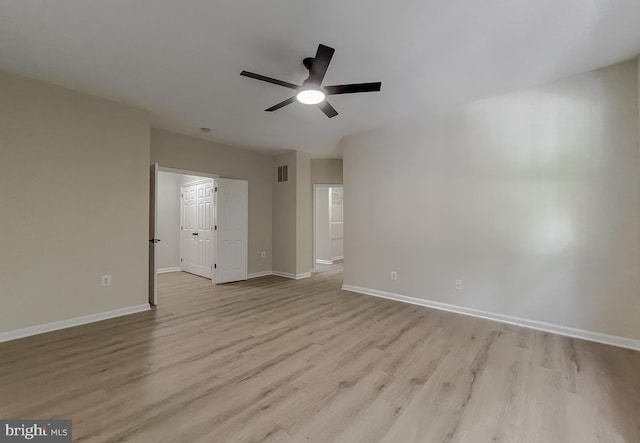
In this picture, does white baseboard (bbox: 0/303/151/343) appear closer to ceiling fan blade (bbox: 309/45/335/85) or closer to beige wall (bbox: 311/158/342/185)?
ceiling fan blade (bbox: 309/45/335/85)

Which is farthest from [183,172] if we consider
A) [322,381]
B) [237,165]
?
[322,381]

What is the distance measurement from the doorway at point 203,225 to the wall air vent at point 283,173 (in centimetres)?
80

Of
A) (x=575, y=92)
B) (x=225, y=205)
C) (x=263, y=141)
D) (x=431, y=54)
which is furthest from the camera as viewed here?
(x=225, y=205)

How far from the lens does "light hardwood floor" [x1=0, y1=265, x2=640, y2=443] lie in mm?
1531

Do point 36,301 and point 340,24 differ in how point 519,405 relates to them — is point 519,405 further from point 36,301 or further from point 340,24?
point 36,301

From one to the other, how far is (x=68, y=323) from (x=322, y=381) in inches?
122

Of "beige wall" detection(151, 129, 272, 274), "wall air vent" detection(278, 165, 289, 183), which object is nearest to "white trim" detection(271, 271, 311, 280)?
"beige wall" detection(151, 129, 272, 274)

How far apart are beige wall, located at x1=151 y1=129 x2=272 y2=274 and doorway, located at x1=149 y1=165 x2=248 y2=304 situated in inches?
6.4

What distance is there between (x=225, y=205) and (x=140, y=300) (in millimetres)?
2313

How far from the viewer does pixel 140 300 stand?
3549 millimetres

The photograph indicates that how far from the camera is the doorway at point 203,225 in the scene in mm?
5219

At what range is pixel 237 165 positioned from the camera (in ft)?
18.0

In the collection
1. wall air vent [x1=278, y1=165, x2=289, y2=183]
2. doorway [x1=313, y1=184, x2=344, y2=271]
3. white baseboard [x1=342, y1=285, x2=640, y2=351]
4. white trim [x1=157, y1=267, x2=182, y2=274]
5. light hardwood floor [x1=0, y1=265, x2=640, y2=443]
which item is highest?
wall air vent [x1=278, y1=165, x2=289, y2=183]

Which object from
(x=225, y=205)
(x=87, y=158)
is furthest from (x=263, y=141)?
(x=87, y=158)
